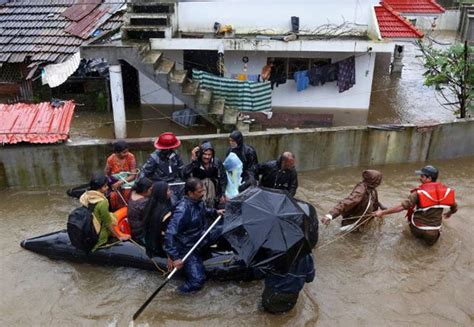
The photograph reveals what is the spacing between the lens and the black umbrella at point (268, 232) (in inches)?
194

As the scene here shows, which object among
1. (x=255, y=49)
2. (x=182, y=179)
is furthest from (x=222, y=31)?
(x=182, y=179)

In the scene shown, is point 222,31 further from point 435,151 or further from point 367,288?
point 367,288

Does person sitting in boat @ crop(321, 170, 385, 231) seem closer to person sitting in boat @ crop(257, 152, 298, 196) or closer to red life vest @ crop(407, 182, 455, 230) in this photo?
red life vest @ crop(407, 182, 455, 230)

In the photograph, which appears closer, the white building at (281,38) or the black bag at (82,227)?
the black bag at (82,227)

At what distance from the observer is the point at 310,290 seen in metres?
6.40

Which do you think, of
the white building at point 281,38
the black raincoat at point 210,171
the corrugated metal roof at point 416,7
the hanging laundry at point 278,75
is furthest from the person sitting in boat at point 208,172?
the corrugated metal roof at point 416,7

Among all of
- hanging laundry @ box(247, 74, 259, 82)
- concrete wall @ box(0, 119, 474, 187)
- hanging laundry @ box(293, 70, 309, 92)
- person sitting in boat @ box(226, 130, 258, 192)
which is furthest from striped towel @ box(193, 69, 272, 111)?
person sitting in boat @ box(226, 130, 258, 192)

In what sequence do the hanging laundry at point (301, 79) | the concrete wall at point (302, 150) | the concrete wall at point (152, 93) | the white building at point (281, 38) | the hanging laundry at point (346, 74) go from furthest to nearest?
the concrete wall at point (152, 93) < the hanging laundry at point (301, 79) < the hanging laundry at point (346, 74) < the white building at point (281, 38) < the concrete wall at point (302, 150)

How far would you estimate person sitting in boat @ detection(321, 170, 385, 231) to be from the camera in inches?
264

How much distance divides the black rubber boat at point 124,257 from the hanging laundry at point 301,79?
820 cm

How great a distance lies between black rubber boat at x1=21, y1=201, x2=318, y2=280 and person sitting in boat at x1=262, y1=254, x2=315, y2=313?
56cm

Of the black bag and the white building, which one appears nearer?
the black bag

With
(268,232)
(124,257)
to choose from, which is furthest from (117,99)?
(268,232)

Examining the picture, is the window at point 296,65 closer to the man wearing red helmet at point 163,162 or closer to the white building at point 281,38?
the white building at point 281,38
